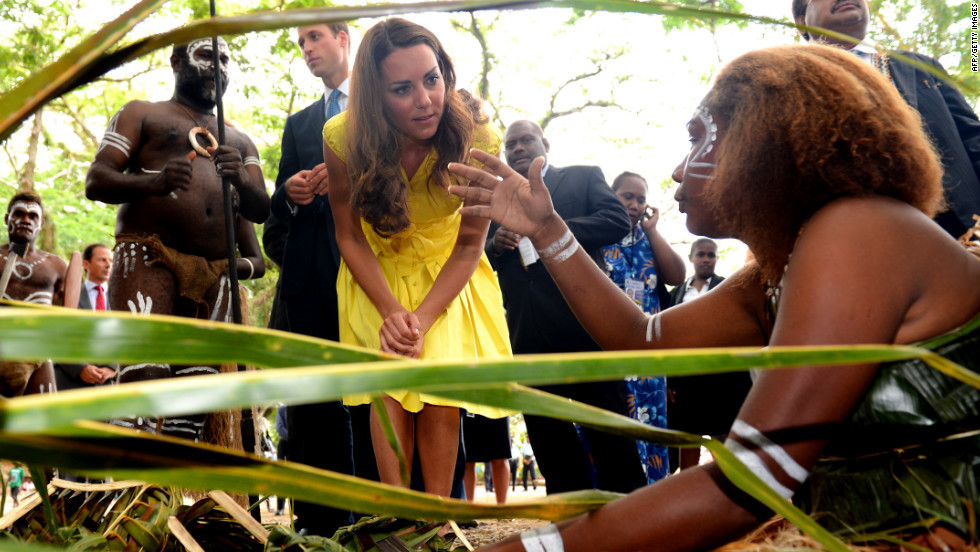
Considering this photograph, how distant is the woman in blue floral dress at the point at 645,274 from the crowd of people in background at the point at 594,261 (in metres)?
0.01

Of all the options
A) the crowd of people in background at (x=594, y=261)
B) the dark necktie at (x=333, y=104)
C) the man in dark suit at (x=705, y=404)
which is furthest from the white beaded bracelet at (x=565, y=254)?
the man in dark suit at (x=705, y=404)

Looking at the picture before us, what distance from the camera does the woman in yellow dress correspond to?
109 inches

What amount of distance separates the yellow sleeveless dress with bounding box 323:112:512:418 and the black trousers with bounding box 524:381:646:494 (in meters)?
0.59

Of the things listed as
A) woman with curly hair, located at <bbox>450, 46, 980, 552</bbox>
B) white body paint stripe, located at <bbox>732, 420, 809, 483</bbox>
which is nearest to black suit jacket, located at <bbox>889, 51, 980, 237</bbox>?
woman with curly hair, located at <bbox>450, 46, 980, 552</bbox>

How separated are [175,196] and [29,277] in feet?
9.96

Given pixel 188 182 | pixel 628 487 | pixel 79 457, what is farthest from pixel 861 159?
pixel 188 182

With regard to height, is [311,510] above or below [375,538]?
below

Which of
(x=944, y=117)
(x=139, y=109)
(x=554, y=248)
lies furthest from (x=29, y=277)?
(x=944, y=117)

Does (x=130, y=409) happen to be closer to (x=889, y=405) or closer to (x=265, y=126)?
(x=889, y=405)

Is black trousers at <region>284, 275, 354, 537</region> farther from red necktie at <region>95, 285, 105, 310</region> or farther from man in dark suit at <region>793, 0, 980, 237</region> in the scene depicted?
red necktie at <region>95, 285, 105, 310</region>

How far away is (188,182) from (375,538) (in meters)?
2.48

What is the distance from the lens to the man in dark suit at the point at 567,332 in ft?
11.5

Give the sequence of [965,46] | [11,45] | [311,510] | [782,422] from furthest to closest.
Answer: [11,45], [965,46], [311,510], [782,422]

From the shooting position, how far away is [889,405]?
1148 millimetres
